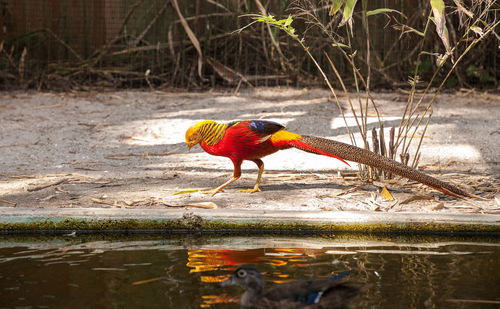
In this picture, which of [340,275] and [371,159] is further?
[371,159]

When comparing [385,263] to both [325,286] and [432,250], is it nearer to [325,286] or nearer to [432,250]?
[432,250]

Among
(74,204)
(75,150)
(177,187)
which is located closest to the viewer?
(74,204)

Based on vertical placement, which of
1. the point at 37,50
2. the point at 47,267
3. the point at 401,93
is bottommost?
the point at 47,267

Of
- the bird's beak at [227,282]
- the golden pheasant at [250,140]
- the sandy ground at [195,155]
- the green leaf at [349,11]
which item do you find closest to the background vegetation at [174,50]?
the sandy ground at [195,155]

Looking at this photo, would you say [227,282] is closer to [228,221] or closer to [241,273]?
[241,273]

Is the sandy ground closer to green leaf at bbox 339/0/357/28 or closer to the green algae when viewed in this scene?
the green algae

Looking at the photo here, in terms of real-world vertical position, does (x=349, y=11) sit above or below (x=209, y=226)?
above

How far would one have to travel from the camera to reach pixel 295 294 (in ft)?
8.67

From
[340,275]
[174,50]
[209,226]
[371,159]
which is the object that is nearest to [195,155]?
[371,159]

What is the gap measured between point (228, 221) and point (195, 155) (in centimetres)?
279

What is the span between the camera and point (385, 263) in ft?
11.1

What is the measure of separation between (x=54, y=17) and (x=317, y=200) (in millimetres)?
6678

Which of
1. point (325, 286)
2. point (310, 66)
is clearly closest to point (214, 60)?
point (310, 66)

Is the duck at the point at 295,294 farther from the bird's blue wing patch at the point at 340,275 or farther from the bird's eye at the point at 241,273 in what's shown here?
the bird's blue wing patch at the point at 340,275
